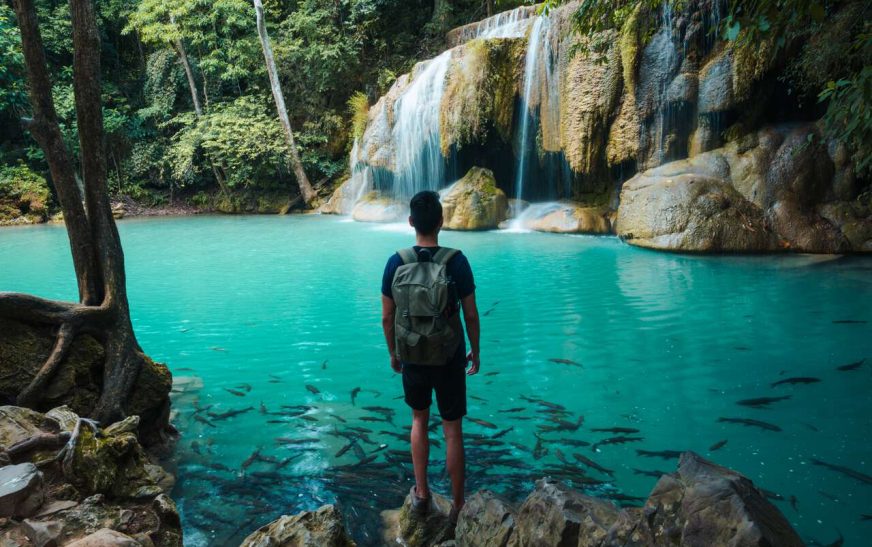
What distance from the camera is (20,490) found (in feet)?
7.75

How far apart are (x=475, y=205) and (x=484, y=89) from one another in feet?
11.1

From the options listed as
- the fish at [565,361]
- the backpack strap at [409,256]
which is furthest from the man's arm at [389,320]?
the fish at [565,361]

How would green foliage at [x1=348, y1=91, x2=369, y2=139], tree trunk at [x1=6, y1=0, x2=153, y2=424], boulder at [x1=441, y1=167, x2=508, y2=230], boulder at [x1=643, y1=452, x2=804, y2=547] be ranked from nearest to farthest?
boulder at [x1=643, y1=452, x2=804, y2=547] → tree trunk at [x1=6, y1=0, x2=153, y2=424] → boulder at [x1=441, y1=167, x2=508, y2=230] → green foliage at [x1=348, y1=91, x2=369, y2=139]

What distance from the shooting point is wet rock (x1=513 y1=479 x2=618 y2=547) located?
2023 mm

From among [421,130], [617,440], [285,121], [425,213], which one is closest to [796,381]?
[617,440]

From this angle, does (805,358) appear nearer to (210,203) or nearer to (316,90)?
(316,90)

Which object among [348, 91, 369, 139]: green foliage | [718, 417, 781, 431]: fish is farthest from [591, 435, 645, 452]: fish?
[348, 91, 369, 139]: green foliage

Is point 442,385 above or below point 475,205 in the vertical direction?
below

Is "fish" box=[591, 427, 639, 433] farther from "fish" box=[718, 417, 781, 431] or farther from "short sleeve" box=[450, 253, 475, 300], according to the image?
"short sleeve" box=[450, 253, 475, 300]

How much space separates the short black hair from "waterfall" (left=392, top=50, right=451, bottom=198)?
49.0 feet

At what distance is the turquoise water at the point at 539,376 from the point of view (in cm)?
339

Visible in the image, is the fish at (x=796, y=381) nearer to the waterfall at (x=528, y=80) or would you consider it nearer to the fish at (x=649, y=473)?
the fish at (x=649, y=473)

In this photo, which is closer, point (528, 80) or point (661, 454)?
point (661, 454)

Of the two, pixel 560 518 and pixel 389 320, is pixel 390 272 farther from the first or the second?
pixel 560 518
